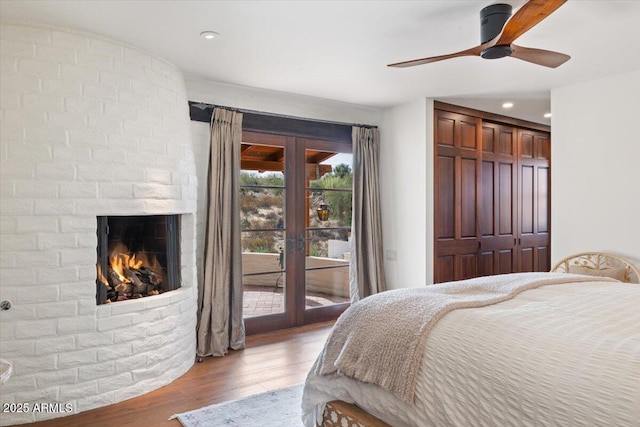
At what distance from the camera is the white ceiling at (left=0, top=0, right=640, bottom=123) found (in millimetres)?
2520

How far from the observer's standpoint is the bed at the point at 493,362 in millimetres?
1258

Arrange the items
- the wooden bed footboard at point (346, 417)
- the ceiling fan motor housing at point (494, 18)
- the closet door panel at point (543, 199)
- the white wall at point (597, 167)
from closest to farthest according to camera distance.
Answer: the wooden bed footboard at point (346, 417), the ceiling fan motor housing at point (494, 18), the white wall at point (597, 167), the closet door panel at point (543, 199)

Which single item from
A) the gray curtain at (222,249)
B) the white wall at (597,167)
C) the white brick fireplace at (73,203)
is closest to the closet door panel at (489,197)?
the white wall at (597,167)

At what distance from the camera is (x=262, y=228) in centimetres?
435

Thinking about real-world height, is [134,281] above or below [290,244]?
below

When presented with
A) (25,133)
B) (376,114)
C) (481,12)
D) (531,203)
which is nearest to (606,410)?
(481,12)

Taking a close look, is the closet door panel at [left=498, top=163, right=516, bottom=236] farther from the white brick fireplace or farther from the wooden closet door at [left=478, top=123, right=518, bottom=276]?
the white brick fireplace

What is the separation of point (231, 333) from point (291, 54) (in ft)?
7.99

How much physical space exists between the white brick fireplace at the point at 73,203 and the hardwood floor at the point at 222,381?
0.13m

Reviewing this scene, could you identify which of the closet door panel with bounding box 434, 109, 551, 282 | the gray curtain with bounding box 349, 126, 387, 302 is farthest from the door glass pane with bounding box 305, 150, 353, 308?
the closet door panel with bounding box 434, 109, 551, 282

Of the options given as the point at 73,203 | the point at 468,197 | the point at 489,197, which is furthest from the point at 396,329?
the point at 489,197

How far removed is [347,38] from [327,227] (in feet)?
7.55

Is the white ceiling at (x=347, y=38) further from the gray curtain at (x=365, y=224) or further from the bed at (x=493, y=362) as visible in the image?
the bed at (x=493, y=362)

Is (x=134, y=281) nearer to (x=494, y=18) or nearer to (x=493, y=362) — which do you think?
(x=493, y=362)
